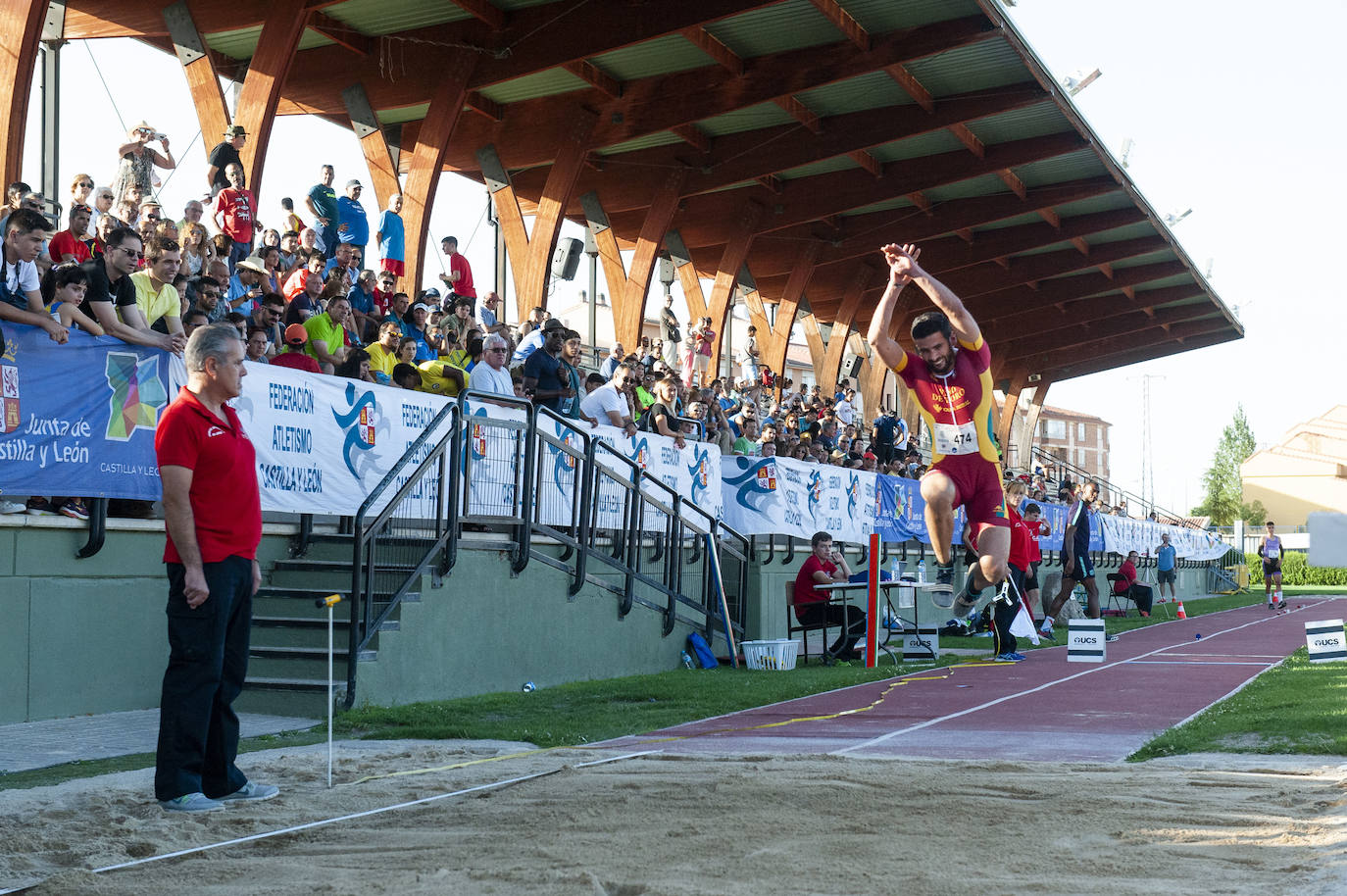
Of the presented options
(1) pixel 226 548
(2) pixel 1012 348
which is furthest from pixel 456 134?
(2) pixel 1012 348

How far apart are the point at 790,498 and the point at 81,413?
36.6 ft

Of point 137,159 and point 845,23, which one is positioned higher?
point 845,23

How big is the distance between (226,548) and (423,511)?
5340 mm

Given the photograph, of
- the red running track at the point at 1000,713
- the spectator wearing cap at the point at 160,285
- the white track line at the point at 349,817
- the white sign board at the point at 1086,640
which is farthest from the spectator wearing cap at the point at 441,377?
the white sign board at the point at 1086,640

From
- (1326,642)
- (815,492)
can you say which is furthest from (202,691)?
(815,492)

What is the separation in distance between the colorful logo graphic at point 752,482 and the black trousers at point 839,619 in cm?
213

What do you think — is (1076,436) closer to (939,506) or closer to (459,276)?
(459,276)

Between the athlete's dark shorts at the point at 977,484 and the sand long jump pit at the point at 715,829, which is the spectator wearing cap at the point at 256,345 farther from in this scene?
the athlete's dark shorts at the point at 977,484

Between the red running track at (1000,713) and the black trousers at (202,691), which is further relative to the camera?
the red running track at (1000,713)

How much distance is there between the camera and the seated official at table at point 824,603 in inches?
647

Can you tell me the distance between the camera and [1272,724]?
9.87m

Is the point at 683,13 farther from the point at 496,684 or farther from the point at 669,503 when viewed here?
the point at 496,684

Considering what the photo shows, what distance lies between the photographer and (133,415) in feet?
32.2

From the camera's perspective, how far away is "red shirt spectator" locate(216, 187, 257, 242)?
14156 mm
